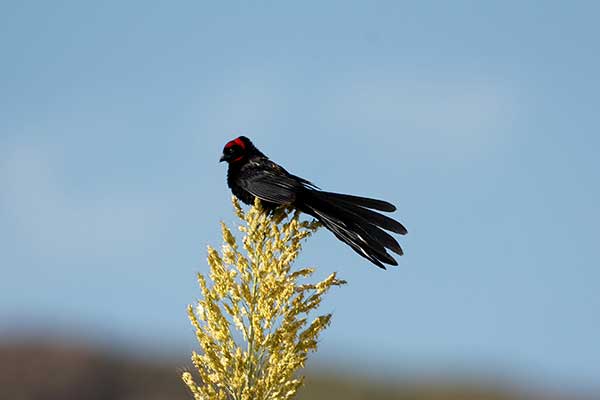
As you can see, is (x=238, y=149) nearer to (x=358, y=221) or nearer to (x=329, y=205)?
(x=329, y=205)

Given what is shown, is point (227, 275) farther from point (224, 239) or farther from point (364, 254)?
point (364, 254)

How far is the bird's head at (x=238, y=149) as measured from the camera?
7.89 meters

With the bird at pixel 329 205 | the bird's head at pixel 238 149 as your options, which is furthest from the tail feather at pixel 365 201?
the bird's head at pixel 238 149

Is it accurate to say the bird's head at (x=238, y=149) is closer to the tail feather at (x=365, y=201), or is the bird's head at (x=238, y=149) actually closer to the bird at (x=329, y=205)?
the bird at (x=329, y=205)

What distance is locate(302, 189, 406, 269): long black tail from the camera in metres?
6.36

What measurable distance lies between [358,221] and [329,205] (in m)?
0.29

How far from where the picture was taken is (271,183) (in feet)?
23.4

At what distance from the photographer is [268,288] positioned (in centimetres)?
544

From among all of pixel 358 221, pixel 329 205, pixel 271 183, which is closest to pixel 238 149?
pixel 271 183

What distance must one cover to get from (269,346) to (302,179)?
7.03ft

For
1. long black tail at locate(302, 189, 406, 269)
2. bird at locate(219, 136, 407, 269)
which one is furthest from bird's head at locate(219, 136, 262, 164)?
long black tail at locate(302, 189, 406, 269)

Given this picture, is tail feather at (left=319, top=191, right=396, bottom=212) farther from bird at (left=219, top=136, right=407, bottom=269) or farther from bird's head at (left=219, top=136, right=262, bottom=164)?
bird's head at (left=219, top=136, right=262, bottom=164)

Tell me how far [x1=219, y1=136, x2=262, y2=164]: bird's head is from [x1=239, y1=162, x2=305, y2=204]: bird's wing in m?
0.39
